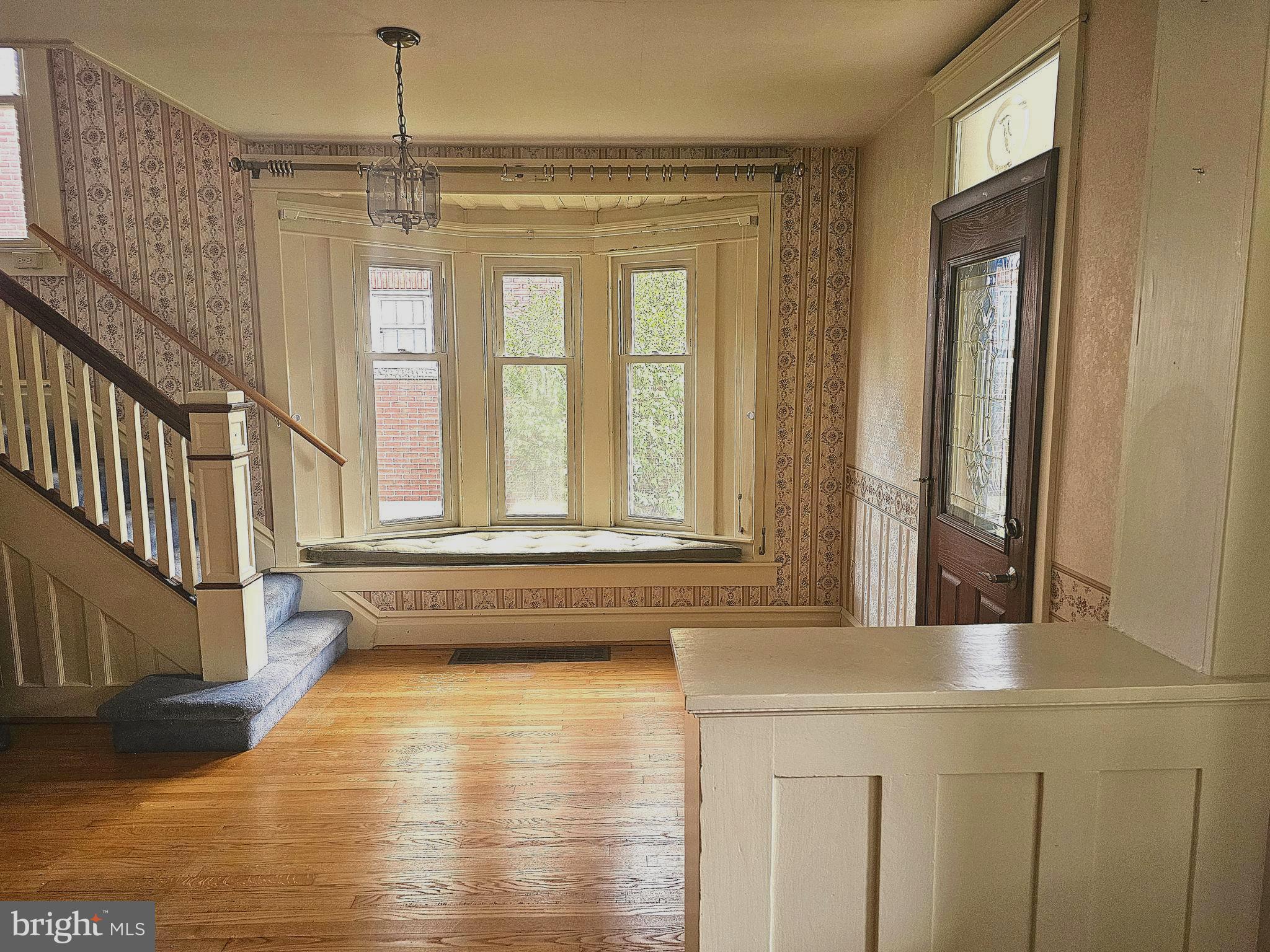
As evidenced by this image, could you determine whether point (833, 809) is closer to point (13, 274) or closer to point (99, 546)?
point (99, 546)

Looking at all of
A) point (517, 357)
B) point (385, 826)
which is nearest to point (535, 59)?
point (517, 357)

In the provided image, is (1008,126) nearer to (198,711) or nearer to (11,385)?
(198,711)

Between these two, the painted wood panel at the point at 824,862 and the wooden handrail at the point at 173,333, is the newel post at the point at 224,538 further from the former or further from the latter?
the painted wood panel at the point at 824,862

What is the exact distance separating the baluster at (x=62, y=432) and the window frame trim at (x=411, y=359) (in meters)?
1.49

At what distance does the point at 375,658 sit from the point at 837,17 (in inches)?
144

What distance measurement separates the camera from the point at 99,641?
3.51 m

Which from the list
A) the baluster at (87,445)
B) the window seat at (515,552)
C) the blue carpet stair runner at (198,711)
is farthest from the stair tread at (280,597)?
the baluster at (87,445)

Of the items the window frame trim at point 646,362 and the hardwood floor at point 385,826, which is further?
the window frame trim at point 646,362

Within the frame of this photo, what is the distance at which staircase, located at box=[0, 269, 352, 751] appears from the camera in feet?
10.7

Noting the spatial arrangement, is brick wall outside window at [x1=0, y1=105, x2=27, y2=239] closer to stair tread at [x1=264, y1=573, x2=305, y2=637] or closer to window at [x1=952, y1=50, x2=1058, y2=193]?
stair tread at [x1=264, y1=573, x2=305, y2=637]

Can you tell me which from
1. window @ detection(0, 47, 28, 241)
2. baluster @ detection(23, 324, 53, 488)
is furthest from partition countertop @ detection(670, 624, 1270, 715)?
window @ detection(0, 47, 28, 241)

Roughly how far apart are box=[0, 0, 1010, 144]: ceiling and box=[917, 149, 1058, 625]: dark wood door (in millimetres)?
640

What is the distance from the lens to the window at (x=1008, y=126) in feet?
7.92

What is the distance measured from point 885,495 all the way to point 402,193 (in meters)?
2.43
